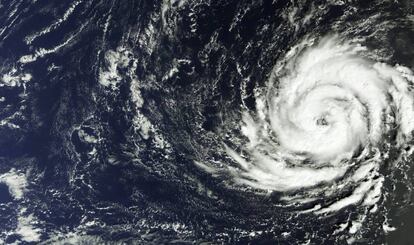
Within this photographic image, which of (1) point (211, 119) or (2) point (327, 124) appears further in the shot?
(1) point (211, 119)

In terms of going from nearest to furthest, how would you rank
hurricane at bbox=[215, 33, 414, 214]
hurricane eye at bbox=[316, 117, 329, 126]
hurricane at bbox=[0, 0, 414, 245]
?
hurricane at bbox=[215, 33, 414, 214], hurricane at bbox=[0, 0, 414, 245], hurricane eye at bbox=[316, 117, 329, 126]

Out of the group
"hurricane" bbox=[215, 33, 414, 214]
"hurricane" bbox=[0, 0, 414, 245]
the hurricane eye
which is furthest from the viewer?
the hurricane eye

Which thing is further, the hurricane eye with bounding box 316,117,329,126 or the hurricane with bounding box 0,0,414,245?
the hurricane eye with bounding box 316,117,329,126

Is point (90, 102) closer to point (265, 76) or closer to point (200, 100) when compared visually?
point (200, 100)

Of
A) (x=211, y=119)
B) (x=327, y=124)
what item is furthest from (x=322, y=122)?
(x=211, y=119)

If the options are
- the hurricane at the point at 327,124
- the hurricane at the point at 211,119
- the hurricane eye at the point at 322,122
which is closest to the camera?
the hurricane at the point at 327,124

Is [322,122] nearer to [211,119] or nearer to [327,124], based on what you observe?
[327,124]

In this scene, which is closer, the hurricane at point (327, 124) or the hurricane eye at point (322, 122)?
the hurricane at point (327, 124)

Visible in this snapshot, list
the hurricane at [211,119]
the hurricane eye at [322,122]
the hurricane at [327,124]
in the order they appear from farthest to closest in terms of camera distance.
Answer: the hurricane eye at [322,122]
the hurricane at [211,119]
the hurricane at [327,124]
